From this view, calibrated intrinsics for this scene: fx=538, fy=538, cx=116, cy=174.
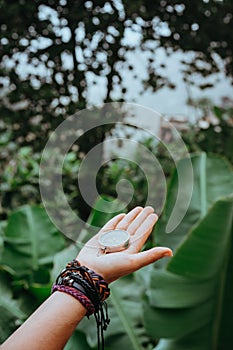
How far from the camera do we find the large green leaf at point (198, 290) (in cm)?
76

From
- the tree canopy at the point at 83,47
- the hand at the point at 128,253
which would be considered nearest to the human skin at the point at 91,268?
the hand at the point at 128,253

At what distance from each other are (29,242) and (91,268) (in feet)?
2.48

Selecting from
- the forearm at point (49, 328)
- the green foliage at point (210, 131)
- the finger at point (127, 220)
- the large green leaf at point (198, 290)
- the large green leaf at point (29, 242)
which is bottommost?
the green foliage at point (210, 131)

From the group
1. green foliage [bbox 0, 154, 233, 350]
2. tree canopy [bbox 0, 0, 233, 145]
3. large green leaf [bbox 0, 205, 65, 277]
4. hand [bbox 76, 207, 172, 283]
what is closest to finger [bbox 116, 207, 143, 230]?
hand [bbox 76, 207, 172, 283]

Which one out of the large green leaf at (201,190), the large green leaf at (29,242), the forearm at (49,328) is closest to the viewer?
the forearm at (49,328)

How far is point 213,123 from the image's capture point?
1.89 meters

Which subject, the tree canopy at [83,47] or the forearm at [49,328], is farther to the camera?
the tree canopy at [83,47]

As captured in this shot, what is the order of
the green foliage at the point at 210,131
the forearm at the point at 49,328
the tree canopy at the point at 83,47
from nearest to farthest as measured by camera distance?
the forearm at the point at 49,328
the tree canopy at the point at 83,47
the green foliage at the point at 210,131

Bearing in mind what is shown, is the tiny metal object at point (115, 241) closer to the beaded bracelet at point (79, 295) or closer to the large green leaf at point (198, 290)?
the beaded bracelet at point (79, 295)

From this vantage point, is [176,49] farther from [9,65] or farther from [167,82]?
[9,65]

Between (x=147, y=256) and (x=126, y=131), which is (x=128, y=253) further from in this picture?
(x=126, y=131)

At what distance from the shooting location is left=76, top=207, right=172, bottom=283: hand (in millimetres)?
433

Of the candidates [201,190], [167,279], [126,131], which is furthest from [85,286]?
[126,131]

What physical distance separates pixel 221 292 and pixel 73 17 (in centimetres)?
97
